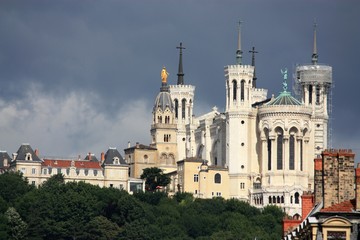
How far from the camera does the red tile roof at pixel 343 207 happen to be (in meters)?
35.0

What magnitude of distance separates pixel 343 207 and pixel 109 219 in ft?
517

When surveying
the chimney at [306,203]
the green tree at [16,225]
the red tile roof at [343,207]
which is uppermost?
the green tree at [16,225]

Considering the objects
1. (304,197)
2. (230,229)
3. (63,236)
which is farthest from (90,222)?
(304,197)

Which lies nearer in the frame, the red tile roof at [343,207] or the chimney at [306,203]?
the red tile roof at [343,207]

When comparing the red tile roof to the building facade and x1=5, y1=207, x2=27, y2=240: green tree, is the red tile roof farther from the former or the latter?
x1=5, y1=207, x2=27, y2=240: green tree

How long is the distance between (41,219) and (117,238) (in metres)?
9.30

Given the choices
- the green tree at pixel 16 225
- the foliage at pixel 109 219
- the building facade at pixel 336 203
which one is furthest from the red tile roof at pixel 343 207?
the green tree at pixel 16 225

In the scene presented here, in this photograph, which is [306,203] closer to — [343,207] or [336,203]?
[336,203]

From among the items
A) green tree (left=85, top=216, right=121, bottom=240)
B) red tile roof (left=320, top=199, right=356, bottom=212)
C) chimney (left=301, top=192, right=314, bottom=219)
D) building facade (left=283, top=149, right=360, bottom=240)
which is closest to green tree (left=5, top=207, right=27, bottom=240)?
green tree (left=85, top=216, right=121, bottom=240)

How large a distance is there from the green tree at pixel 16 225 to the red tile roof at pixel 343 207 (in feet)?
465

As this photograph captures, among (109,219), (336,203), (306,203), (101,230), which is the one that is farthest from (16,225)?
(336,203)

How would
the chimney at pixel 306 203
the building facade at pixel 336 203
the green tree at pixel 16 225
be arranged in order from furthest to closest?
the green tree at pixel 16 225 → the chimney at pixel 306 203 → the building facade at pixel 336 203

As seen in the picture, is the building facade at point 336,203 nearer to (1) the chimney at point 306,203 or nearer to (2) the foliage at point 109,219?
(1) the chimney at point 306,203

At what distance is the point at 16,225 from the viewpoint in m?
179
